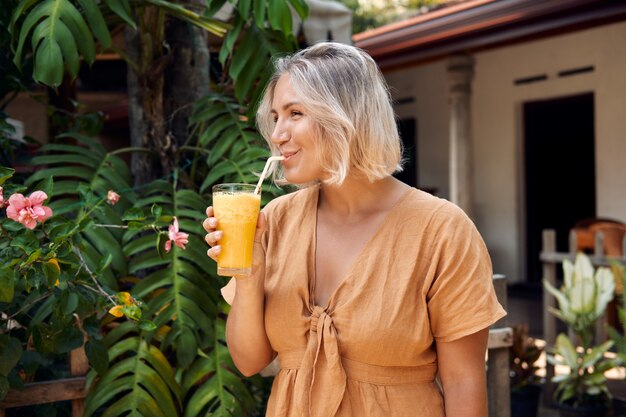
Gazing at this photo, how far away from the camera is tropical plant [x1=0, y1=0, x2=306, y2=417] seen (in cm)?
268

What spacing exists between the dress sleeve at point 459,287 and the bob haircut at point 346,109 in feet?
0.81

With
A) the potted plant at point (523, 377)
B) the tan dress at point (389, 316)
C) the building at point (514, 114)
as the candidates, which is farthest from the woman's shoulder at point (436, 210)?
the building at point (514, 114)

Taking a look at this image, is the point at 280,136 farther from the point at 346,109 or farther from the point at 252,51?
the point at 252,51

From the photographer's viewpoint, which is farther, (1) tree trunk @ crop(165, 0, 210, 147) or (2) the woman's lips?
(1) tree trunk @ crop(165, 0, 210, 147)

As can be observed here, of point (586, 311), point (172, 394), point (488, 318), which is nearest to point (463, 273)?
point (488, 318)

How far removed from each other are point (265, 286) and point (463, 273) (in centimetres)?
52

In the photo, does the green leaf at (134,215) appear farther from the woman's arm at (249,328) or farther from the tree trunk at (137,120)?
the tree trunk at (137,120)

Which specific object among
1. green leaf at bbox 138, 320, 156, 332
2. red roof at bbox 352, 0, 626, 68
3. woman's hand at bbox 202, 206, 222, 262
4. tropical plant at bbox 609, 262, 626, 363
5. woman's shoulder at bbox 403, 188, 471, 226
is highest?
red roof at bbox 352, 0, 626, 68

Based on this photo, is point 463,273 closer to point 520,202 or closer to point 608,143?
point 608,143

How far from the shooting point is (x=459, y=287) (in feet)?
6.58

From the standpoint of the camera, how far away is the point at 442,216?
2070mm

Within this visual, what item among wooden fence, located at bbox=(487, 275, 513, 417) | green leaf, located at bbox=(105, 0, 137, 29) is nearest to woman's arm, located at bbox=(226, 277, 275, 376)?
green leaf, located at bbox=(105, 0, 137, 29)

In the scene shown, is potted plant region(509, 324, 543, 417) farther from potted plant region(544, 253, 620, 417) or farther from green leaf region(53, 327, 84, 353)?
green leaf region(53, 327, 84, 353)

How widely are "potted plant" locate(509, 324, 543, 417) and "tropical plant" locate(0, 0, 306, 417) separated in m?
2.70
